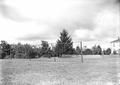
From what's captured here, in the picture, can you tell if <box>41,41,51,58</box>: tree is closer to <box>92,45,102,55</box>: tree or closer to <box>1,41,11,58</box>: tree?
<box>1,41,11,58</box>: tree

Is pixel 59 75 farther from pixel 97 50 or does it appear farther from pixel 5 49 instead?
pixel 97 50

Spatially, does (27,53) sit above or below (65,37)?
Result: below

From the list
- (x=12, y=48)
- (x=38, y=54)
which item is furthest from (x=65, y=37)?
(x=12, y=48)

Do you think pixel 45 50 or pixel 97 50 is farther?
pixel 97 50

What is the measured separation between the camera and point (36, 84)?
4086 mm

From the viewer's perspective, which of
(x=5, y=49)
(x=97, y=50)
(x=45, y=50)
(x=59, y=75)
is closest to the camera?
(x=59, y=75)

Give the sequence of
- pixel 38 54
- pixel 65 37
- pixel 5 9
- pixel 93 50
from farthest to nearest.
Result: pixel 93 50
pixel 65 37
pixel 38 54
pixel 5 9

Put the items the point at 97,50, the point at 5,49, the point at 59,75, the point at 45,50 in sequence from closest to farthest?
1. the point at 59,75
2. the point at 5,49
3. the point at 45,50
4. the point at 97,50

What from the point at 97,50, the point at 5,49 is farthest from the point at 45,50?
the point at 97,50

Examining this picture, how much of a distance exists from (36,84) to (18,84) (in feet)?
1.73

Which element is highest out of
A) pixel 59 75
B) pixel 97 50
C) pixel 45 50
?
pixel 97 50

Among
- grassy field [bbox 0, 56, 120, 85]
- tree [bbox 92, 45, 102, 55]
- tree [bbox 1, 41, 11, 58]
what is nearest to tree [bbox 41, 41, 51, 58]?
tree [bbox 1, 41, 11, 58]

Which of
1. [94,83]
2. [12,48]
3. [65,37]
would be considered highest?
[65,37]

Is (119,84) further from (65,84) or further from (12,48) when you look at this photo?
(12,48)
